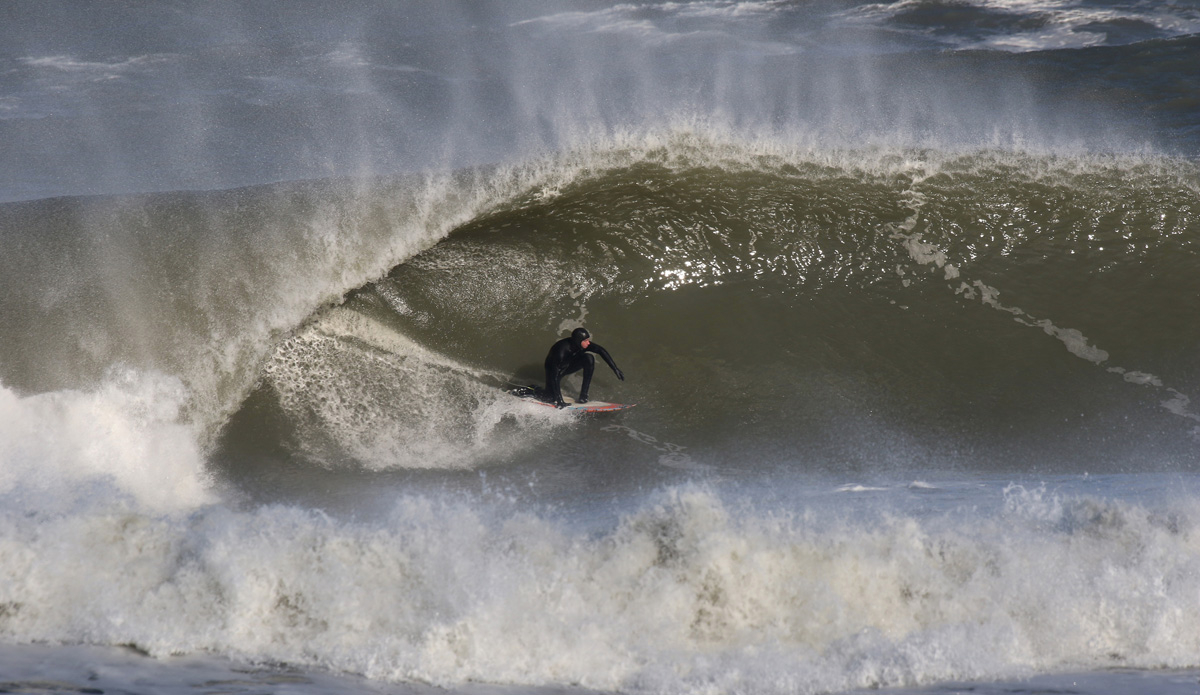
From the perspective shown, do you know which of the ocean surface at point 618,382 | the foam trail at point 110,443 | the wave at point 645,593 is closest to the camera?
the wave at point 645,593

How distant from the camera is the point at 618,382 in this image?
8250mm

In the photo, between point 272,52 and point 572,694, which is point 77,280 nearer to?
point 572,694

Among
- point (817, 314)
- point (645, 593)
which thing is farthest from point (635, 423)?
point (645, 593)

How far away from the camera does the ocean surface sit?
489 cm

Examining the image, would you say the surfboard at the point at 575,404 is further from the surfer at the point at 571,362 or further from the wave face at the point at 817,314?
the wave face at the point at 817,314

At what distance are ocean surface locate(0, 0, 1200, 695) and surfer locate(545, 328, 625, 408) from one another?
22 cm

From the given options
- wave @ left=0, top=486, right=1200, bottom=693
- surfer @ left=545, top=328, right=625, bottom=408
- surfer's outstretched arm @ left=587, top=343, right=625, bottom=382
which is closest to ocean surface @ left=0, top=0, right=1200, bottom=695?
wave @ left=0, top=486, right=1200, bottom=693

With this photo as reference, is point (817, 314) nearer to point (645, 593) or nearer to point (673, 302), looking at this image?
point (673, 302)

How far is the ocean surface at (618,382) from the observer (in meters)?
4.89

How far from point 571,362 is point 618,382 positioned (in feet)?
2.23

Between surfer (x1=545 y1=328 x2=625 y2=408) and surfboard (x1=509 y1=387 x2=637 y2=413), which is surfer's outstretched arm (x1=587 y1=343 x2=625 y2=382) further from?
surfboard (x1=509 y1=387 x2=637 y2=413)

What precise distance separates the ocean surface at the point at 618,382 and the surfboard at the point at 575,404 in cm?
9

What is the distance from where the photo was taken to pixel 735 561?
526cm

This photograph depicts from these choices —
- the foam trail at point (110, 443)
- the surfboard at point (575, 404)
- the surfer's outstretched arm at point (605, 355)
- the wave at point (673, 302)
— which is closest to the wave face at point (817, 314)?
the wave at point (673, 302)
